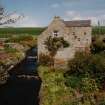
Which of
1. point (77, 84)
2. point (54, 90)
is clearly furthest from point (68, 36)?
point (54, 90)

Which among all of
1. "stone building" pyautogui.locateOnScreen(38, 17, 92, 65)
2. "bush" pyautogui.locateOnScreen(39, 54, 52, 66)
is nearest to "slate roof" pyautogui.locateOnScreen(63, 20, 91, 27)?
"stone building" pyautogui.locateOnScreen(38, 17, 92, 65)

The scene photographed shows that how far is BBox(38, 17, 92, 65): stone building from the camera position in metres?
49.1

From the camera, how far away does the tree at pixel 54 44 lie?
161 ft

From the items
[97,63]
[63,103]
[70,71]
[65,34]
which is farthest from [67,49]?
[63,103]

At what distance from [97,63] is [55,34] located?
14.8m

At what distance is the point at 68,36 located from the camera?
162 feet

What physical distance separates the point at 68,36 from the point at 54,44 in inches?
85.0

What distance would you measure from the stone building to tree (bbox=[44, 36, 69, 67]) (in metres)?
0.41

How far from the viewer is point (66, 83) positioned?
3403 centimetres

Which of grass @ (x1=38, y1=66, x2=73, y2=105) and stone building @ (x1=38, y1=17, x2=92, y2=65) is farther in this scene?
stone building @ (x1=38, y1=17, x2=92, y2=65)

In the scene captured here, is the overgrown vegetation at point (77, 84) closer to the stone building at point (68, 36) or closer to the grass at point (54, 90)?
the grass at point (54, 90)

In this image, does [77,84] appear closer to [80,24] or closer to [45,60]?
[45,60]

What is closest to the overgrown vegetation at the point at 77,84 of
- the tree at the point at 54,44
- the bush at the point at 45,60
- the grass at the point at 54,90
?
the grass at the point at 54,90

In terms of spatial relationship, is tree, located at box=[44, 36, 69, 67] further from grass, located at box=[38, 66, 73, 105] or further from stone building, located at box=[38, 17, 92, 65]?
grass, located at box=[38, 66, 73, 105]
